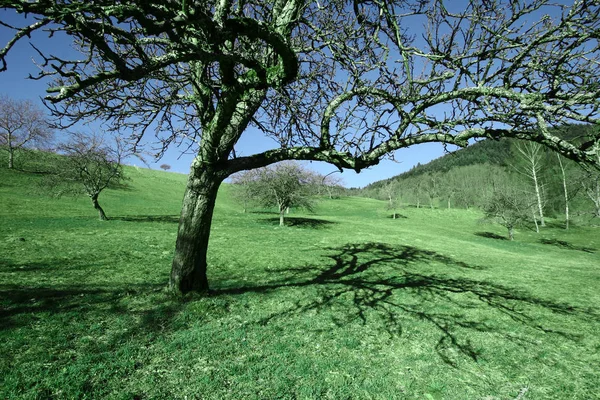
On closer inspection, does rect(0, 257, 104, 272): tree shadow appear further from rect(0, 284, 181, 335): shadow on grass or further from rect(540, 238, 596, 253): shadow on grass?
rect(540, 238, 596, 253): shadow on grass

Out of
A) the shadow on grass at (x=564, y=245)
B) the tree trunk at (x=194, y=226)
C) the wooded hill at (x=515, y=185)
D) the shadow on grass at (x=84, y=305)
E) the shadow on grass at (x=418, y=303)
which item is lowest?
the shadow on grass at (x=564, y=245)

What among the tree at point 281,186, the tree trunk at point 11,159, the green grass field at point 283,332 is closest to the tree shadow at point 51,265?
the green grass field at point 283,332

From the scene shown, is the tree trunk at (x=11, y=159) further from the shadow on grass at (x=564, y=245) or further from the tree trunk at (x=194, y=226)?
the shadow on grass at (x=564, y=245)

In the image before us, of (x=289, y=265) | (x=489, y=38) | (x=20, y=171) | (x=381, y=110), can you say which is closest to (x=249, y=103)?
(x=381, y=110)

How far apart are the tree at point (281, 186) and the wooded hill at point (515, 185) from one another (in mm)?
14701

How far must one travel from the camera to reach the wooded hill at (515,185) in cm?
3650

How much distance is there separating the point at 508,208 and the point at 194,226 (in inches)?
1485

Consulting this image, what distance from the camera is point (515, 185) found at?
5684 cm

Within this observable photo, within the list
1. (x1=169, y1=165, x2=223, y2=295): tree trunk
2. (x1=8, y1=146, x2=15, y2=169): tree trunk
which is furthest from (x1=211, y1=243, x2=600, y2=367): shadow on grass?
(x1=8, y1=146, x2=15, y2=169): tree trunk

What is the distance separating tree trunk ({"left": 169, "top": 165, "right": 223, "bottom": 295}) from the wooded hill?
10.5m

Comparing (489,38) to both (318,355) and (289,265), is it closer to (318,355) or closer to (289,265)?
(318,355)

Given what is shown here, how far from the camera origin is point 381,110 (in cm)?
651

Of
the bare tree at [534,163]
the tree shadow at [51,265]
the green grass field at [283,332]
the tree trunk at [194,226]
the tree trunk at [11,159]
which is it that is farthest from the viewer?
the tree trunk at [11,159]

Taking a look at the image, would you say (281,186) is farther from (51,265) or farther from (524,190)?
Result: (524,190)
